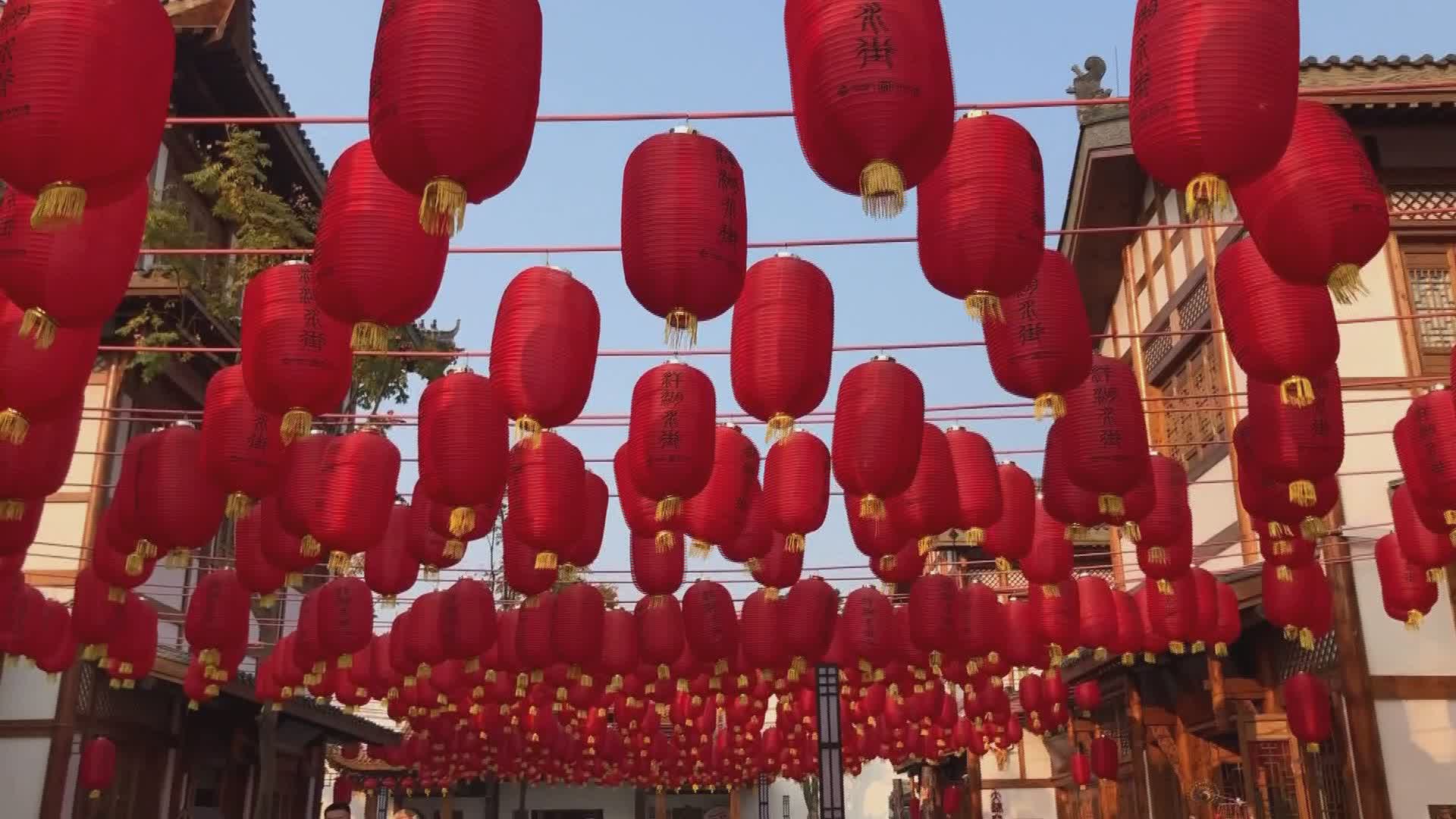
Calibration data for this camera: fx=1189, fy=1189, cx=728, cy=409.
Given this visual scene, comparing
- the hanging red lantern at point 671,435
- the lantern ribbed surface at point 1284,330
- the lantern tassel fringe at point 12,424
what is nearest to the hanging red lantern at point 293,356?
the lantern tassel fringe at point 12,424

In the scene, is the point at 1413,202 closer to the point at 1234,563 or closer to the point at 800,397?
the point at 1234,563

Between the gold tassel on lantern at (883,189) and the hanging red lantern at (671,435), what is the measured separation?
295 cm

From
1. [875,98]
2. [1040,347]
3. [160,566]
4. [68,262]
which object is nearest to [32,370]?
[68,262]

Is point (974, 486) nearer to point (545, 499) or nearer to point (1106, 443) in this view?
point (1106, 443)

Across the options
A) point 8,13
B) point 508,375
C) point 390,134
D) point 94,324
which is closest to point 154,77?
point 8,13

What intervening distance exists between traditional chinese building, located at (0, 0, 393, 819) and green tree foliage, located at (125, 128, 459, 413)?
0.35 ft

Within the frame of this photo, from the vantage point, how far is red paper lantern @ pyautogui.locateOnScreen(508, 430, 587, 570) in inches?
316

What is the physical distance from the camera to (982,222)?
5.29 m

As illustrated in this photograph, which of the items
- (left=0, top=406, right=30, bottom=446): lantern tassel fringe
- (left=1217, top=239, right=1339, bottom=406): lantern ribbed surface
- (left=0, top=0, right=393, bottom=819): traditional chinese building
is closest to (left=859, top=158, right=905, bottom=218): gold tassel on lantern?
(left=1217, top=239, right=1339, bottom=406): lantern ribbed surface

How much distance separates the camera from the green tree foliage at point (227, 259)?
14484 millimetres

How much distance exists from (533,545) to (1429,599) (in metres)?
7.85

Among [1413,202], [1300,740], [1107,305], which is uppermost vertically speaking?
[1107,305]

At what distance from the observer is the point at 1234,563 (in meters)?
14.4

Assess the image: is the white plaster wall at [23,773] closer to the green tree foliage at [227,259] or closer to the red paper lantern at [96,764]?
the red paper lantern at [96,764]
